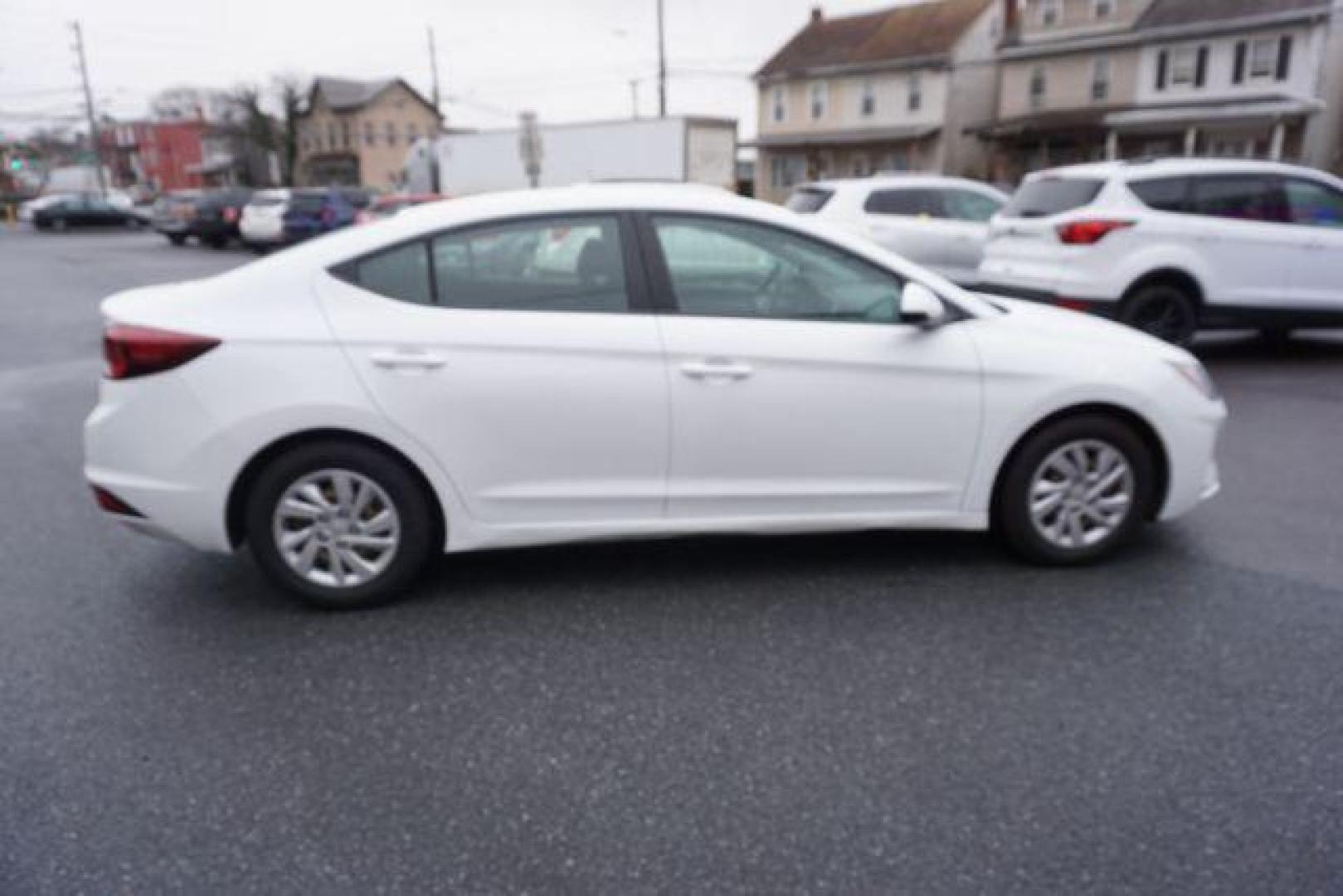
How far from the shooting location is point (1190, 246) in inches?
337

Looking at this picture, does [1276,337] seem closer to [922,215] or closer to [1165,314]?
[1165,314]

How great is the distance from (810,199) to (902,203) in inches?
43.7

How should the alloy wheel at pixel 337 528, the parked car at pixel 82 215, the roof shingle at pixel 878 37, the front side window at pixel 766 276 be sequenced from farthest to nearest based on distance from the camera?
the parked car at pixel 82 215 < the roof shingle at pixel 878 37 < the front side window at pixel 766 276 < the alloy wheel at pixel 337 528

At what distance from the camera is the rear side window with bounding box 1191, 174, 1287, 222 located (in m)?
8.66

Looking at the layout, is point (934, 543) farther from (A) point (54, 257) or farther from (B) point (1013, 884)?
(A) point (54, 257)

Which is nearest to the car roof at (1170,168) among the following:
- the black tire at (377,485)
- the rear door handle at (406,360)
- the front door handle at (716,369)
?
the front door handle at (716,369)

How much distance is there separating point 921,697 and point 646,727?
90cm

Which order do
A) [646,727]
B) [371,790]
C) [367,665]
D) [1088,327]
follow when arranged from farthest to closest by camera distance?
1. [1088,327]
2. [367,665]
3. [646,727]
4. [371,790]

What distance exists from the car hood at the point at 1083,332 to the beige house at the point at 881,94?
3703 centimetres

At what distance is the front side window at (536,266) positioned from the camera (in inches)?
153

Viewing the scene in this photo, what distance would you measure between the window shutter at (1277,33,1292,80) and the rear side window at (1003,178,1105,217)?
28203 mm

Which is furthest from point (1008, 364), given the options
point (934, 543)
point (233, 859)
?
point (233, 859)

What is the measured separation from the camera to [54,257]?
84.9 ft

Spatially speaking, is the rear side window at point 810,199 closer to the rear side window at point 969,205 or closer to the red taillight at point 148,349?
the rear side window at point 969,205
